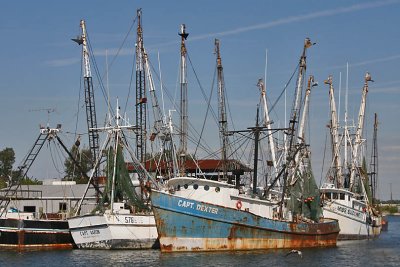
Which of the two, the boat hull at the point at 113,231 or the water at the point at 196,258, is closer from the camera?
the water at the point at 196,258

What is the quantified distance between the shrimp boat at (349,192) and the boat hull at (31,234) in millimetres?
25265

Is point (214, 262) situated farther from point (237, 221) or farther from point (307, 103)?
point (307, 103)

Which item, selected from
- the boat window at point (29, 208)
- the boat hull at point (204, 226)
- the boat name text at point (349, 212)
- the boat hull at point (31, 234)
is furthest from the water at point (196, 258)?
the boat window at point (29, 208)

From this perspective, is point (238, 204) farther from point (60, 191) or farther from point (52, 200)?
point (60, 191)

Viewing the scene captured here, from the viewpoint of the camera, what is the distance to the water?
4578cm

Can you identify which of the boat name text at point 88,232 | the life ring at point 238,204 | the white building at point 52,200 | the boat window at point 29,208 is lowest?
the boat name text at point 88,232

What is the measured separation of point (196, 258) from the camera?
4688 centimetres

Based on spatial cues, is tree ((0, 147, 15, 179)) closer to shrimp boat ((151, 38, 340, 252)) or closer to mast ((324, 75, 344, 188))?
mast ((324, 75, 344, 188))

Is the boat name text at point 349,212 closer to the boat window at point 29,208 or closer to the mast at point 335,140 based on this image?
the mast at point 335,140

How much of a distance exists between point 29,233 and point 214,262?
1655 cm

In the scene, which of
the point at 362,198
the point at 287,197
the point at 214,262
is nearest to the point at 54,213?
the point at 287,197

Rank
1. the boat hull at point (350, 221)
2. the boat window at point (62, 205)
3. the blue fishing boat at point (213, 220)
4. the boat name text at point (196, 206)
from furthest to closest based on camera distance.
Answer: the boat hull at point (350, 221)
the boat window at point (62, 205)
the blue fishing boat at point (213, 220)
the boat name text at point (196, 206)

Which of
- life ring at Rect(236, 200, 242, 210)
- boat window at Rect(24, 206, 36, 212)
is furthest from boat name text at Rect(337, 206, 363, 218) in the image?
boat window at Rect(24, 206, 36, 212)

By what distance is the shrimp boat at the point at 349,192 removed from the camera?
233 feet
